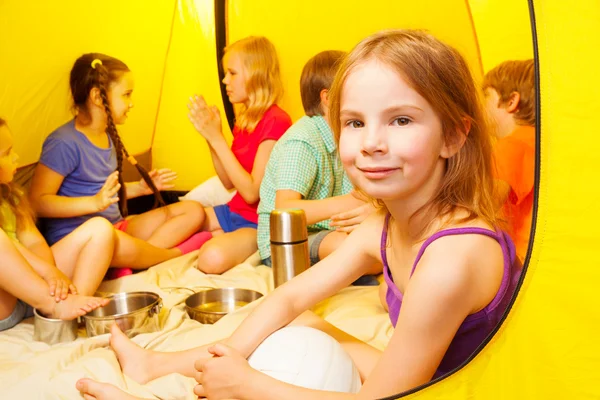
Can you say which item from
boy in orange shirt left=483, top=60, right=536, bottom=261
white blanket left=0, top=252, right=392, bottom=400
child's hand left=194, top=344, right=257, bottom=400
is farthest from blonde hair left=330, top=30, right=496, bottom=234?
white blanket left=0, top=252, right=392, bottom=400

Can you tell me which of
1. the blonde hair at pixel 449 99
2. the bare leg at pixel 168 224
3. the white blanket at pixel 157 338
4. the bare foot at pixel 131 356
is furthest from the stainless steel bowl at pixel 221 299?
the blonde hair at pixel 449 99

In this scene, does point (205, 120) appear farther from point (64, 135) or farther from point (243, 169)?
point (64, 135)

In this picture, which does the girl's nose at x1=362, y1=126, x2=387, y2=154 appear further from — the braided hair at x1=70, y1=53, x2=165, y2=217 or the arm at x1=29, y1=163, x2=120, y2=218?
the braided hair at x1=70, y1=53, x2=165, y2=217

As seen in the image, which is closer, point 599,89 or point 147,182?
point 599,89

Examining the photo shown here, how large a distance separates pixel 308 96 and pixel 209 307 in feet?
2.18

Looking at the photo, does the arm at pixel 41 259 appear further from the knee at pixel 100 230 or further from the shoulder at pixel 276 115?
the shoulder at pixel 276 115

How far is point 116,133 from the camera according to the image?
219 centimetres

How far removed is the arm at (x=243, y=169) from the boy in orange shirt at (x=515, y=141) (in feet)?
3.29

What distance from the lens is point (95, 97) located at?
82.0 inches

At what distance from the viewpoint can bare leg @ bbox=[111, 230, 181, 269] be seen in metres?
1.87

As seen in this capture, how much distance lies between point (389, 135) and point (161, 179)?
150 cm

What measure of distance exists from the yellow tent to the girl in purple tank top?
0.06 metres

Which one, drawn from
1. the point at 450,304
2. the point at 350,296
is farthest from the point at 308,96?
the point at 450,304

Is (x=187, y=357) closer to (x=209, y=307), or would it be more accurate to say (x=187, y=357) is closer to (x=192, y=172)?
(x=209, y=307)
